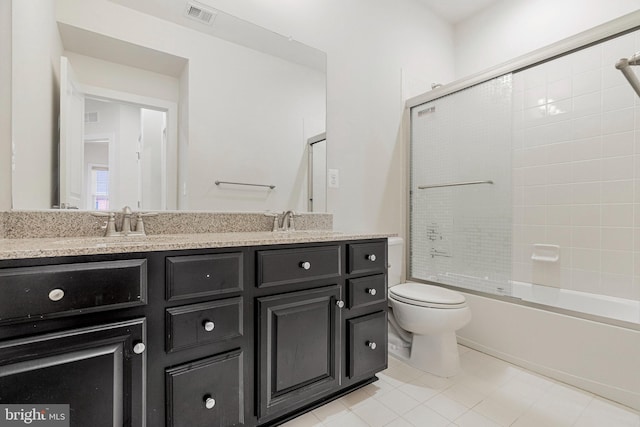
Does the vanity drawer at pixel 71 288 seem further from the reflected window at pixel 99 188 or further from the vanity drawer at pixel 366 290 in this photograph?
the vanity drawer at pixel 366 290

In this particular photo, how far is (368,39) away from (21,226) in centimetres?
224

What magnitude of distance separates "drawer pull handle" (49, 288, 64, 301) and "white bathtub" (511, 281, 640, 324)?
2200mm

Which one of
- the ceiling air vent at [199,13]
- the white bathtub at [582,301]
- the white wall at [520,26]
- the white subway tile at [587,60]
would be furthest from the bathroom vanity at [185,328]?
the white wall at [520,26]

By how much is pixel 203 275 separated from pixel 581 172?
2432mm

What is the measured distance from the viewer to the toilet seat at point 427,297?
1.60m

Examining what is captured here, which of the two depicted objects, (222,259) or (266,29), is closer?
(222,259)

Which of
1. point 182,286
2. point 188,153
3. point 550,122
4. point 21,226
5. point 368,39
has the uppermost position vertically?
point 368,39

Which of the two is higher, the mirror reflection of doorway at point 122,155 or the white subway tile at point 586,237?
the mirror reflection of doorway at point 122,155

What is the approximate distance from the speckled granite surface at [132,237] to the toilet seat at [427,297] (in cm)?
49

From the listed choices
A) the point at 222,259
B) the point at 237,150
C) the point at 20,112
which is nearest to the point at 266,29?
the point at 237,150

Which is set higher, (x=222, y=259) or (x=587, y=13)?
(x=587, y=13)

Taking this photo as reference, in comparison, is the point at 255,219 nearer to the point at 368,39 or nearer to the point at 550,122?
the point at 368,39

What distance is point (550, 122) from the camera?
7.09 feet

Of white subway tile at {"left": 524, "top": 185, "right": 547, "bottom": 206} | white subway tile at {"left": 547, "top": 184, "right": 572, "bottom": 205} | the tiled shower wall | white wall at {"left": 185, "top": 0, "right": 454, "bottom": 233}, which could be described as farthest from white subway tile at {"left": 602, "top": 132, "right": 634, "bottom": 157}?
white wall at {"left": 185, "top": 0, "right": 454, "bottom": 233}
